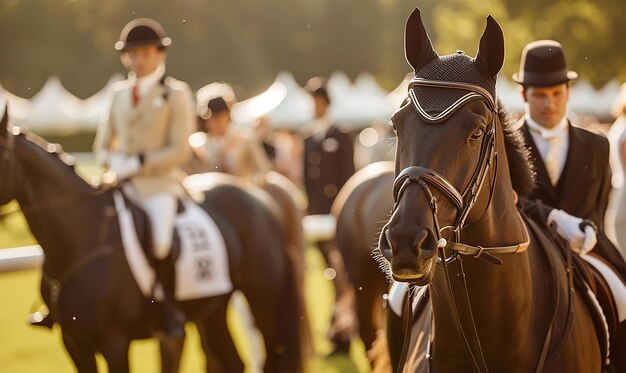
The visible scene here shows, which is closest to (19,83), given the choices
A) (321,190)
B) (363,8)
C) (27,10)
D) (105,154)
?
(27,10)

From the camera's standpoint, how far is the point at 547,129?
4715mm

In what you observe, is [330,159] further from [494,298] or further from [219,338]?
[494,298]

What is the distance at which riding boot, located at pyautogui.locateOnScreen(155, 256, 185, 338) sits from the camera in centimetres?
656

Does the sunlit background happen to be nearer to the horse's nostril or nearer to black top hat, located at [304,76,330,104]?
black top hat, located at [304,76,330,104]

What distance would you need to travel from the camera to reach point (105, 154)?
7.06 m

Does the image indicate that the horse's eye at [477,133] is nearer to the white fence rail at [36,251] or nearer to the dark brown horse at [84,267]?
the dark brown horse at [84,267]

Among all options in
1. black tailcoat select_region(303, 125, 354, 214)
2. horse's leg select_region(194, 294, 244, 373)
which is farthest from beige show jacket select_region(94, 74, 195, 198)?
black tailcoat select_region(303, 125, 354, 214)

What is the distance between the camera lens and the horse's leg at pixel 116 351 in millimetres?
6023

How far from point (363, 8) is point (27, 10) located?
1958cm

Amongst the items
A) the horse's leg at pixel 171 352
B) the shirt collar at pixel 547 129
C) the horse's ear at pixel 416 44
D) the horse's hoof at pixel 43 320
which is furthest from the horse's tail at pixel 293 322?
the horse's ear at pixel 416 44

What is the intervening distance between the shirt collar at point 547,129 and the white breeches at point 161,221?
3013mm

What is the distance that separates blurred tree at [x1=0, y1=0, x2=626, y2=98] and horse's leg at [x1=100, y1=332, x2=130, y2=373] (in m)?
39.3

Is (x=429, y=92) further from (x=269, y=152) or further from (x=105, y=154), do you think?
(x=269, y=152)

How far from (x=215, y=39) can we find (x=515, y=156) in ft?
165
